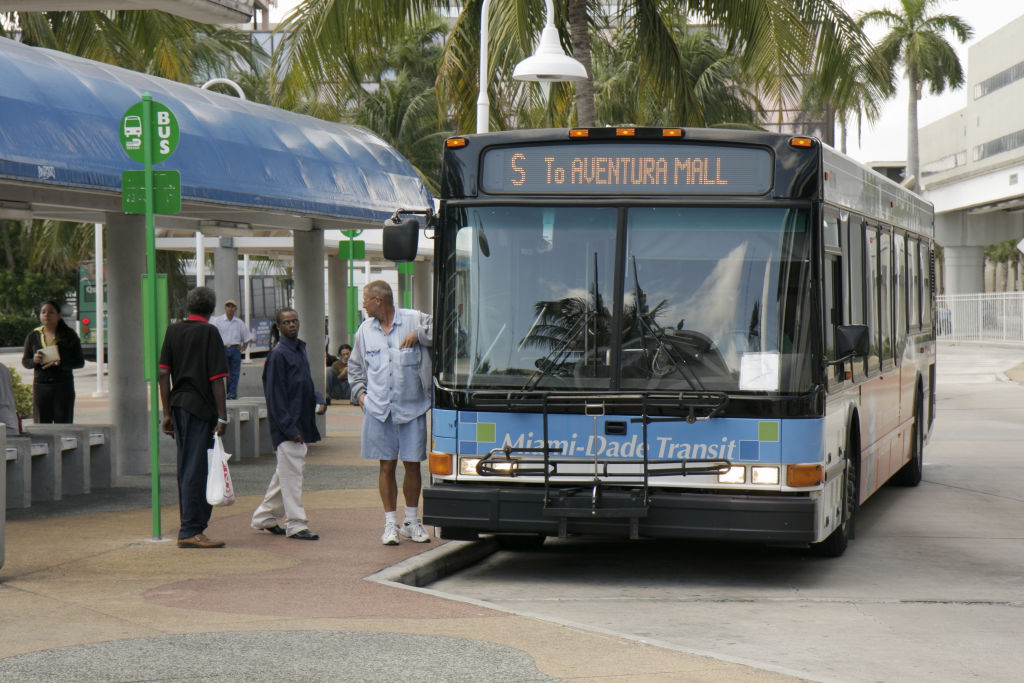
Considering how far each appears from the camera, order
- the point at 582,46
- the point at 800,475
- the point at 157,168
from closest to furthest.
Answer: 1. the point at 800,475
2. the point at 157,168
3. the point at 582,46

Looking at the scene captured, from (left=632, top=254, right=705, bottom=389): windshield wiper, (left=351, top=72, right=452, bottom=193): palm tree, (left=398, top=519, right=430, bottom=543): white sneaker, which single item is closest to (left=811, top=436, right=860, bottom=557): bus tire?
(left=632, top=254, right=705, bottom=389): windshield wiper

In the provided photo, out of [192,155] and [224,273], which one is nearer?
[192,155]

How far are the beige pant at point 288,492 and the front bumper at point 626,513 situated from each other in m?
1.72

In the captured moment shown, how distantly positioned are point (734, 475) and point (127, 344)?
836 centimetres

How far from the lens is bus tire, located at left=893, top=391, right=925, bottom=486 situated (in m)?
14.4

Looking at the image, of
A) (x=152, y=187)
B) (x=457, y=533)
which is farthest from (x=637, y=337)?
(x=152, y=187)

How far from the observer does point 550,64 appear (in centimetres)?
1445

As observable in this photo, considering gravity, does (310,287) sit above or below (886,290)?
above

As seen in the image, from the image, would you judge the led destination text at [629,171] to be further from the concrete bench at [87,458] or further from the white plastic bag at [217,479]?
the concrete bench at [87,458]

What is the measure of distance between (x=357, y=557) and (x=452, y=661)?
3094 mm

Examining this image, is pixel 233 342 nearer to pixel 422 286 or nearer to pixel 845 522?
pixel 845 522

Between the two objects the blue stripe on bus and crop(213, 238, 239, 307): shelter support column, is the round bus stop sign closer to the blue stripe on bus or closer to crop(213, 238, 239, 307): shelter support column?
the blue stripe on bus

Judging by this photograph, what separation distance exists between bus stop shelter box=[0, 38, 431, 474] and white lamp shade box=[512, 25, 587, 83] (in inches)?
108

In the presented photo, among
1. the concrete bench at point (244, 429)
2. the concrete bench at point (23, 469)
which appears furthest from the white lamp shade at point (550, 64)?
the concrete bench at point (23, 469)
